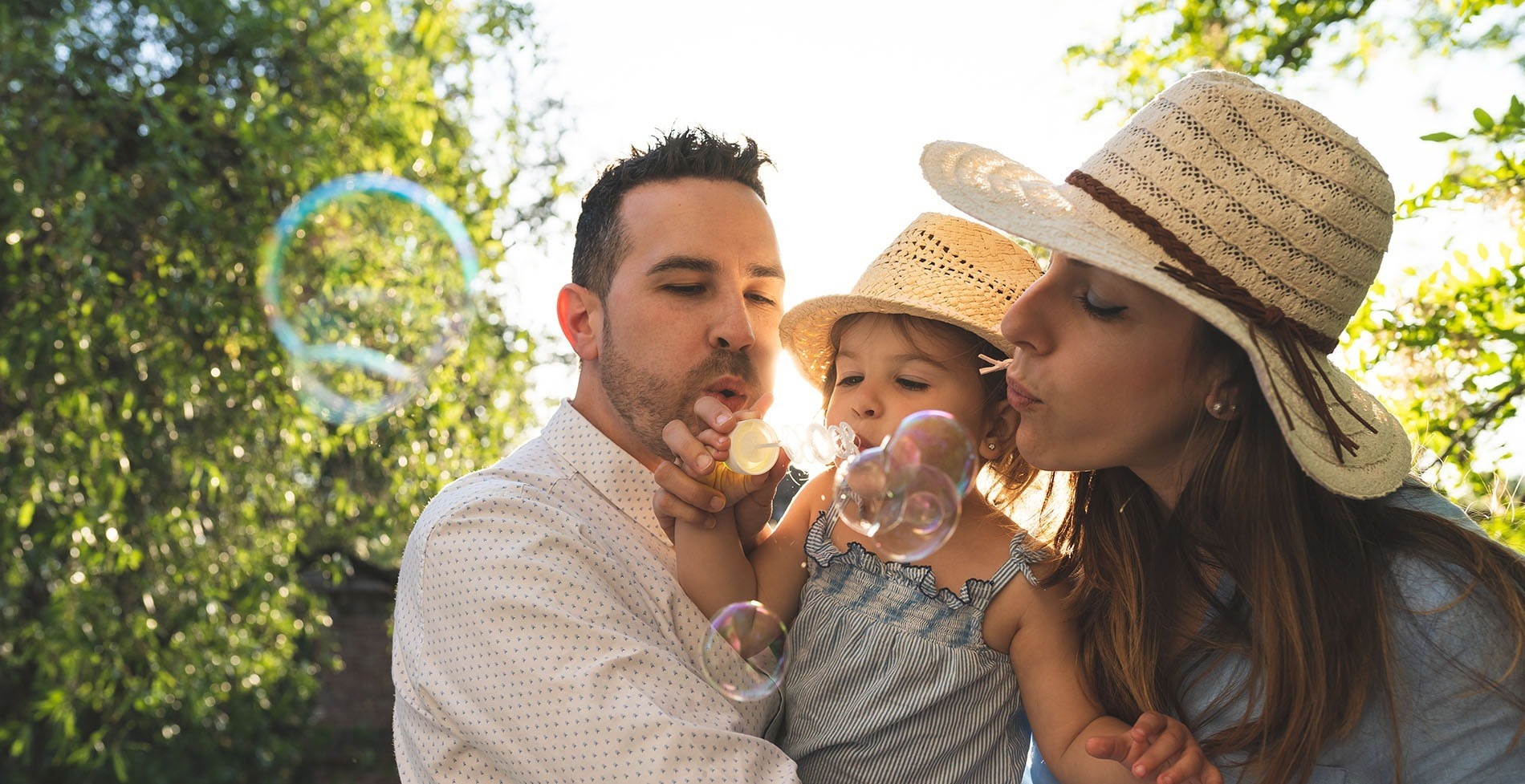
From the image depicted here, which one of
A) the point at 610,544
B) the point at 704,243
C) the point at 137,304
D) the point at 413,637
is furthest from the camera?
the point at 137,304

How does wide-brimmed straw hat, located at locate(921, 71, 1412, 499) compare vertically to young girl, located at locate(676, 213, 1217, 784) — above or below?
above

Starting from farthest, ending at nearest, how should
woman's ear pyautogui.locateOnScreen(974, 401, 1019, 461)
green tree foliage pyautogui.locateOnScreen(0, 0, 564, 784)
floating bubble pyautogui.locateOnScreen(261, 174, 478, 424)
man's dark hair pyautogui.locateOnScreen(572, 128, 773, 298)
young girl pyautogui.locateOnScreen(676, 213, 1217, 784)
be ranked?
floating bubble pyautogui.locateOnScreen(261, 174, 478, 424) → green tree foliage pyautogui.locateOnScreen(0, 0, 564, 784) → man's dark hair pyautogui.locateOnScreen(572, 128, 773, 298) → woman's ear pyautogui.locateOnScreen(974, 401, 1019, 461) → young girl pyautogui.locateOnScreen(676, 213, 1217, 784)

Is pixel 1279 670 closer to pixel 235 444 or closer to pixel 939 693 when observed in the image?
pixel 939 693

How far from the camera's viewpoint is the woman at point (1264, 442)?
1813 millimetres

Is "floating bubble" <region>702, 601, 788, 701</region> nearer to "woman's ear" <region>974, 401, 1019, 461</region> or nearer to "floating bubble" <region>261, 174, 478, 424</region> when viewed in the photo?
"woman's ear" <region>974, 401, 1019, 461</region>

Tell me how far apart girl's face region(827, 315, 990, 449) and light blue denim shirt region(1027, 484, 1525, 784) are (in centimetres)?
80

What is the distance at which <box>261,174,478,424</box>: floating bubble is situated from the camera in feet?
19.2

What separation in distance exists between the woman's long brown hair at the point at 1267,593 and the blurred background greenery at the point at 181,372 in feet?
15.3

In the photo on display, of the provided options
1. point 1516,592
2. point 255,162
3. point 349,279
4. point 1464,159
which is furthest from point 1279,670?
point 255,162

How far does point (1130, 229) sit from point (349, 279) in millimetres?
4834

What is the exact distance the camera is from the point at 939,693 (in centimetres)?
215

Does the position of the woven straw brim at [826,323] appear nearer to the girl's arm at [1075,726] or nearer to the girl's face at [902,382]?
the girl's face at [902,382]

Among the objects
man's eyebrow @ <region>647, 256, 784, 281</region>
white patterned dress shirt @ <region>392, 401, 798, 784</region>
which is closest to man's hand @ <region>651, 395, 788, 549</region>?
white patterned dress shirt @ <region>392, 401, 798, 784</region>

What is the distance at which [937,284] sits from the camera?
7.53 feet
